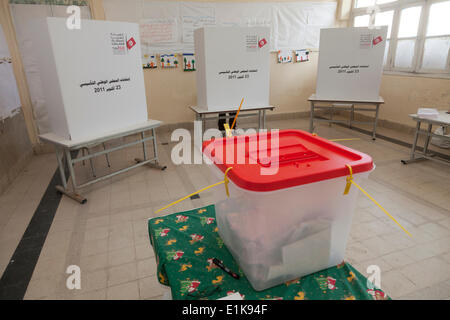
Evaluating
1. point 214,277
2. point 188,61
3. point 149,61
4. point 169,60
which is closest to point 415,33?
point 188,61

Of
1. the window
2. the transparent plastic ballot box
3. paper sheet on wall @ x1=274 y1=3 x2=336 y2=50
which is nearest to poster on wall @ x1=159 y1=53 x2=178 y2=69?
paper sheet on wall @ x1=274 y1=3 x2=336 y2=50

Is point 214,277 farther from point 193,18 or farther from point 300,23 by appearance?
point 300,23

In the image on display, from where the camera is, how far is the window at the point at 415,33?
4.21 meters

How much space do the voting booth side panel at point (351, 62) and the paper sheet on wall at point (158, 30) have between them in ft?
7.87

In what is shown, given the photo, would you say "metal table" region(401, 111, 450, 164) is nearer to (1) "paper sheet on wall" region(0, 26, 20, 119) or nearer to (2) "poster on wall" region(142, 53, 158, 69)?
(2) "poster on wall" region(142, 53, 158, 69)

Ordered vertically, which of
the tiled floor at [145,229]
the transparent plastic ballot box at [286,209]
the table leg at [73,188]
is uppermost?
the transparent plastic ballot box at [286,209]

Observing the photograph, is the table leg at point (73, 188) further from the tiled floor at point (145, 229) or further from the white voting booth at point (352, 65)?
the white voting booth at point (352, 65)

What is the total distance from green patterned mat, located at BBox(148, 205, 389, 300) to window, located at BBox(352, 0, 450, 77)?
15.6 ft

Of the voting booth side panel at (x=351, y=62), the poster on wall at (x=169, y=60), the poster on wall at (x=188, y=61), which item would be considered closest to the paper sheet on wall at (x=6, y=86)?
the poster on wall at (x=169, y=60)

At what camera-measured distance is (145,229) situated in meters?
2.33

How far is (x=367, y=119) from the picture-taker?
18.1ft

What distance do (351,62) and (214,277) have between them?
4.50 m

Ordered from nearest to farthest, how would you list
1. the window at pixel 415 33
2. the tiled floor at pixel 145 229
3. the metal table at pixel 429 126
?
the tiled floor at pixel 145 229, the metal table at pixel 429 126, the window at pixel 415 33

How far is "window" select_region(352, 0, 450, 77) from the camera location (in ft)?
13.8
